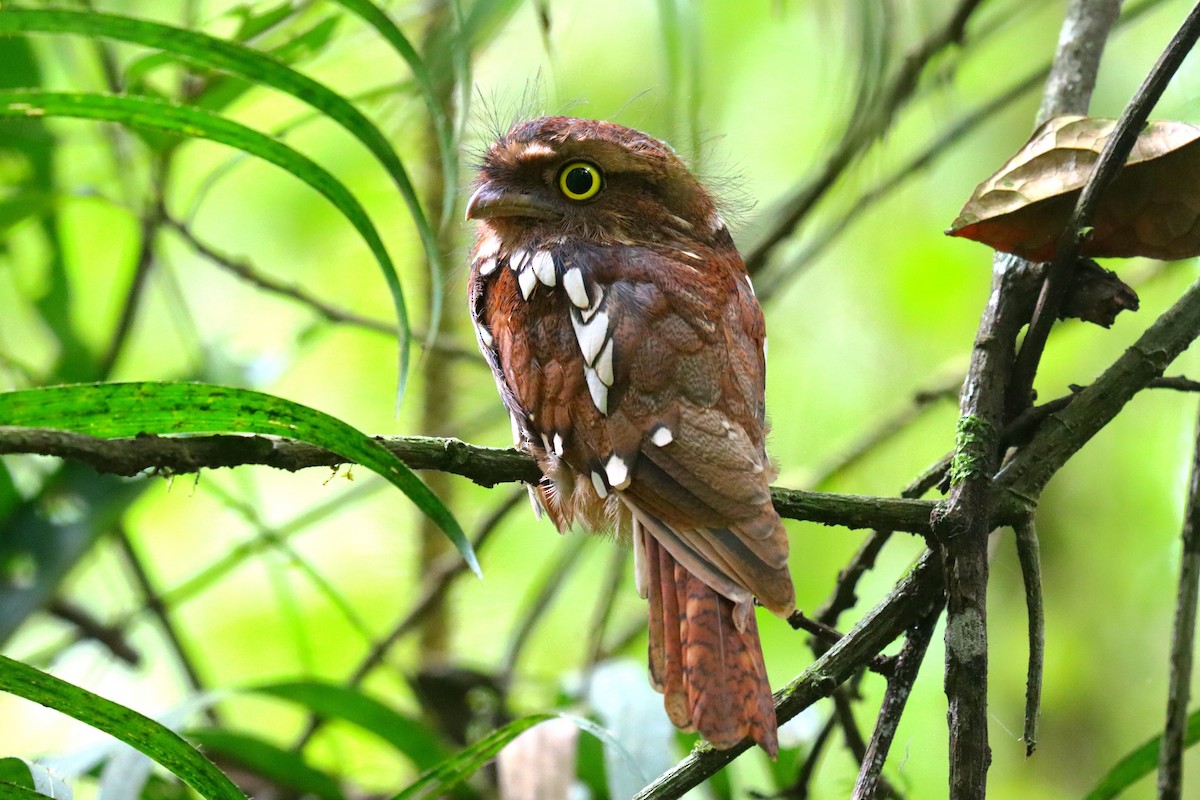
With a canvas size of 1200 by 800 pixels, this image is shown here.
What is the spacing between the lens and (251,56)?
1.27m

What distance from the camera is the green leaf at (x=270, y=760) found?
2572 millimetres

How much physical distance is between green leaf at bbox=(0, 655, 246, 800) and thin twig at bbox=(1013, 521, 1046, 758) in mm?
916

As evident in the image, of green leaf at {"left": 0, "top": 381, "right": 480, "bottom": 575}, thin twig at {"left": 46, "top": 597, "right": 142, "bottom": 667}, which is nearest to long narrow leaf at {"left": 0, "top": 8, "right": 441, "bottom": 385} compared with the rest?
Result: green leaf at {"left": 0, "top": 381, "right": 480, "bottom": 575}

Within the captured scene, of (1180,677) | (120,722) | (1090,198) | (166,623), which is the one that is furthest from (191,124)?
(166,623)

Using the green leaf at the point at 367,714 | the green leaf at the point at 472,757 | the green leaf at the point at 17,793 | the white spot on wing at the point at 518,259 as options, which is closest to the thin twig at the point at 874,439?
the green leaf at the point at 367,714

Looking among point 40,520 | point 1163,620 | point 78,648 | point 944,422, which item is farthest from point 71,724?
point 1163,620

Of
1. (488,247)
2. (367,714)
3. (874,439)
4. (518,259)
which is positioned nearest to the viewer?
(518,259)

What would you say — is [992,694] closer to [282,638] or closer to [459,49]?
[282,638]

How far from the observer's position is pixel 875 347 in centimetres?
443

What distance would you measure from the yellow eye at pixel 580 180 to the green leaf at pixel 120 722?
124 cm

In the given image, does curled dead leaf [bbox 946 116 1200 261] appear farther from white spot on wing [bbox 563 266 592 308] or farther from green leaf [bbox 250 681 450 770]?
green leaf [bbox 250 681 450 770]

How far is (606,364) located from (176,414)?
30.6 inches

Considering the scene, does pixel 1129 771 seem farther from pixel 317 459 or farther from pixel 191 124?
pixel 191 124

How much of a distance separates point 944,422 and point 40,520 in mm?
3079
